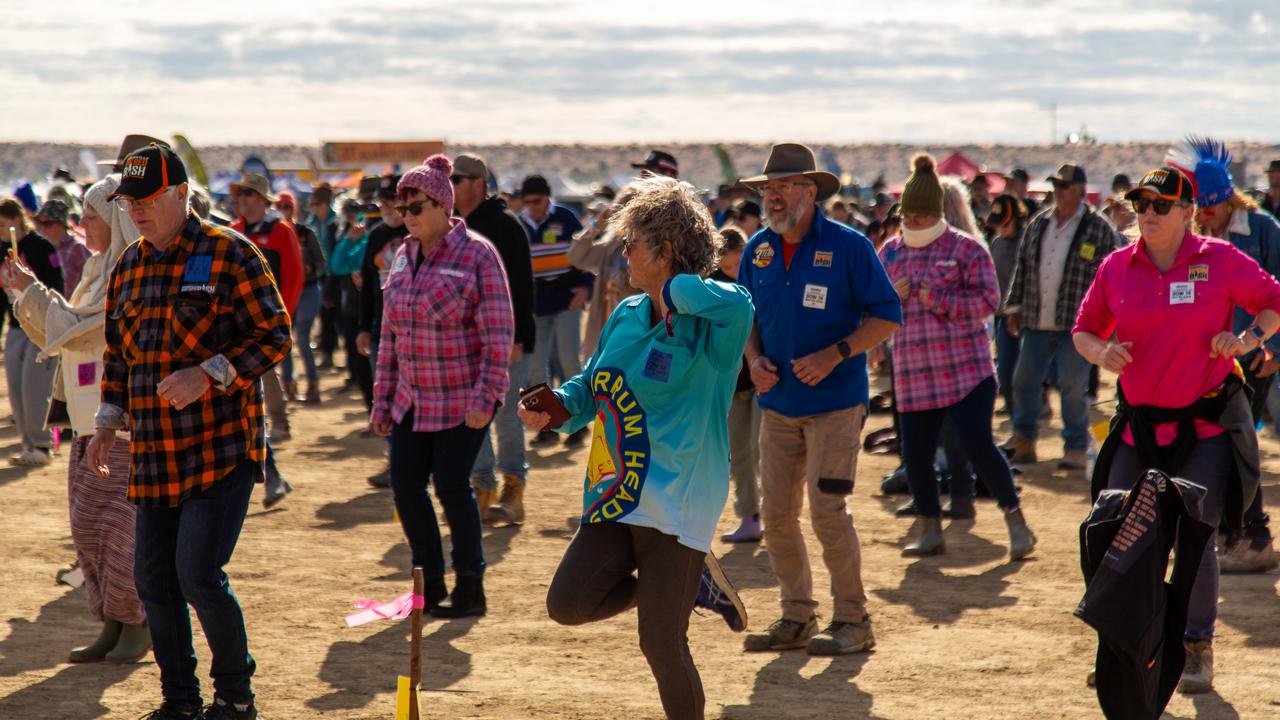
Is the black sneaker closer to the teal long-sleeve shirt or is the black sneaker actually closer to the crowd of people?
the crowd of people

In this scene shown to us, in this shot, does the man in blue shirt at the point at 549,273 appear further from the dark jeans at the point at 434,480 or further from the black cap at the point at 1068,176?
the dark jeans at the point at 434,480

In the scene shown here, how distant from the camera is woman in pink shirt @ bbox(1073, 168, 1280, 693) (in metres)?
5.63

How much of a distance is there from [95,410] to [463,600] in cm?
196

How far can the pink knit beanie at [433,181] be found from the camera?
680cm

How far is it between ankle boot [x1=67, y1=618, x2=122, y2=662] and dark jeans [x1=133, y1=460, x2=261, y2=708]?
1170 mm

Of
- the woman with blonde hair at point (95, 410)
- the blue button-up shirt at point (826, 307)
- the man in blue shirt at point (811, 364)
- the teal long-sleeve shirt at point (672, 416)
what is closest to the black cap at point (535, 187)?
the man in blue shirt at point (811, 364)

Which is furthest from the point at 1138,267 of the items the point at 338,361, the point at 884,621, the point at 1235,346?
the point at 338,361

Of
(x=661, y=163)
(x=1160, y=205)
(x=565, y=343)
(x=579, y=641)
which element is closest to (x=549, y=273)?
(x=565, y=343)

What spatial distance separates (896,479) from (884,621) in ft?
11.5

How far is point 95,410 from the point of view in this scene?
6215 mm

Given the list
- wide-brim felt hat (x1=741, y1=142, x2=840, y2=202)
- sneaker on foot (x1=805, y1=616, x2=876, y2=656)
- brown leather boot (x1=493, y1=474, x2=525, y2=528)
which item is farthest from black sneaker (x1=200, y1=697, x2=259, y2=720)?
brown leather boot (x1=493, y1=474, x2=525, y2=528)

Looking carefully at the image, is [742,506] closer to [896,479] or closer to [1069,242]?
[896,479]

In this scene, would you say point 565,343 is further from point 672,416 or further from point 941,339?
point 672,416

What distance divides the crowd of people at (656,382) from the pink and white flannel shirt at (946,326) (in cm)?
2
